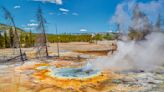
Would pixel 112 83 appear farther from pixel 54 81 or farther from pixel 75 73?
pixel 54 81

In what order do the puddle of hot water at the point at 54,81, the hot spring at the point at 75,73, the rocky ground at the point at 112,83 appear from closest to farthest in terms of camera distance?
the rocky ground at the point at 112,83 → the puddle of hot water at the point at 54,81 → the hot spring at the point at 75,73

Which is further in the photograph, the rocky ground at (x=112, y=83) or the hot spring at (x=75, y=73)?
the hot spring at (x=75, y=73)

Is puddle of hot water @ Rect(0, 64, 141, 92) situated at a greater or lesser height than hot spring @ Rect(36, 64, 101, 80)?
lesser

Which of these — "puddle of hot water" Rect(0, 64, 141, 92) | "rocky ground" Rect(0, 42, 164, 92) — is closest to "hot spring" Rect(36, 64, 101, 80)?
"puddle of hot water" Rect(0, 64, 141, 92)

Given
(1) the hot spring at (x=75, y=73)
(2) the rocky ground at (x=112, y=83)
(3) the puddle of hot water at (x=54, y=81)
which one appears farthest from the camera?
(1) the hot spring at (x=75, y=73)

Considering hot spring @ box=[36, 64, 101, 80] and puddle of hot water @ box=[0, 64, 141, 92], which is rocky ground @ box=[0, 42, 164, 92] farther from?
hot spring @ box=[36, 64, 101, 80]

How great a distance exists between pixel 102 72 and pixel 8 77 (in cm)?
854

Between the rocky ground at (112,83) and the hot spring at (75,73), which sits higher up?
the hot spring at (75,73)

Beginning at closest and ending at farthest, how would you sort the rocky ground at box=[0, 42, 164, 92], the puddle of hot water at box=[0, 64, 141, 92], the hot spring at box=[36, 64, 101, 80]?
the rocky ground at box=[0, 42, 164, 92] < the puddle of hot water at box=[0, 64, 141, 92] < the hot spring at box=[36, 64, 101, 80]

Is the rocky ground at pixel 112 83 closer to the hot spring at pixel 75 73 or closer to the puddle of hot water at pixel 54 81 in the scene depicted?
the puddle of hot water at pixel 54 81

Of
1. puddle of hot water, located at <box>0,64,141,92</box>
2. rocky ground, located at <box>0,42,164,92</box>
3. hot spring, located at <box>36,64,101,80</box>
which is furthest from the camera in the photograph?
hot spring, located at <box>36,64,101,80</box>

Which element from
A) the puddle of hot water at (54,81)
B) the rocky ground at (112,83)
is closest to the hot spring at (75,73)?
the puddle of hot water at (54,81)

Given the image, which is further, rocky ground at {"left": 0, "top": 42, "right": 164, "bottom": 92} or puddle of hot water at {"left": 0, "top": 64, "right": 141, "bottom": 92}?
puddle of hot water at {"left": 0, "top": 64, "right": 141, "bottom": 92}

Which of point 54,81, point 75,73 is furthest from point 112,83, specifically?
point 54,81
